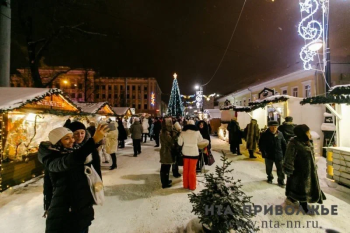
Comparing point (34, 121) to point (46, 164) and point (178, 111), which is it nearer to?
point (46, 164)

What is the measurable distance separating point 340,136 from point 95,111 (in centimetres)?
1130

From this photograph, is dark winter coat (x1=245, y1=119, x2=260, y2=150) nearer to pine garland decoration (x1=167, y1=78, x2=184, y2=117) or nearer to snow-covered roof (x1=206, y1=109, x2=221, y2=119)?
snow-covered roof (x1=206, y1=109, x2=221, y2=119)

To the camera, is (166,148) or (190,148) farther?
(166,148)

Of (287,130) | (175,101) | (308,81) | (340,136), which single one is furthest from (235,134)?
(175,101)

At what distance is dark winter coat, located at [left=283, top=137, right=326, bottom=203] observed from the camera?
12.1 ft

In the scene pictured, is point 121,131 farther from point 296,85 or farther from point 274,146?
A: point 296,85

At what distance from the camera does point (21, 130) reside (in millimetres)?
6020

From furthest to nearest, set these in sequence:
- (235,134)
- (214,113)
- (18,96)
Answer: (214,113), (235,134), (18,96)

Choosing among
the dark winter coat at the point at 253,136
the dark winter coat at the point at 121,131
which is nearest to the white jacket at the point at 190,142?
the dark winter coat at the point at 253,136

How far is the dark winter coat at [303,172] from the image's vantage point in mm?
3697

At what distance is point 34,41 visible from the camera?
394 inches

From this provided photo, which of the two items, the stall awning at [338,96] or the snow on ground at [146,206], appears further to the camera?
the stall awning at [338,96]

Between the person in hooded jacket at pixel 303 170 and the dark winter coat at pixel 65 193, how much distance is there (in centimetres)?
385

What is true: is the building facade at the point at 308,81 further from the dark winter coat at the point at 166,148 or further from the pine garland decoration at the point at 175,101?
the pine garland decoration at the point at 175,101
